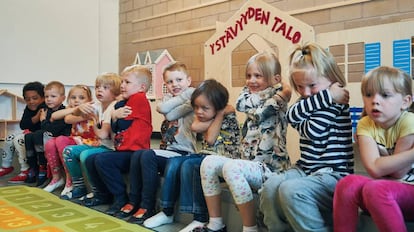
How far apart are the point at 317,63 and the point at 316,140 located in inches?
11.3

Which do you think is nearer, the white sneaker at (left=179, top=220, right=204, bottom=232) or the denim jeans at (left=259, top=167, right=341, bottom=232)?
the denim jeans at (left=259, top=167, right=341, bottom=232)

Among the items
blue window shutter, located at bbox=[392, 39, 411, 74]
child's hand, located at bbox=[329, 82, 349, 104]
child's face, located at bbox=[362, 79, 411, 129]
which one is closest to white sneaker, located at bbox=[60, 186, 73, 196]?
child's hand, located at bbox=[329, 82, 349, 104]

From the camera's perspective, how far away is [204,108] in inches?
74.0

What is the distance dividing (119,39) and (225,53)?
106 inches

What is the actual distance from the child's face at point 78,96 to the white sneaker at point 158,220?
46.1 inches

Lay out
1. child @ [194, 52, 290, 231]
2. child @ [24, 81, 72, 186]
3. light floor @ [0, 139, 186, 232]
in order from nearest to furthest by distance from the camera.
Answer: child @ [194, 52, 290, 231], light floor @ [0, 139, 186, 232], child @ [24, 81, 72, 186]

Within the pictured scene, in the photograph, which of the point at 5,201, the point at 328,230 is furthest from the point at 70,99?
the point at 328,230

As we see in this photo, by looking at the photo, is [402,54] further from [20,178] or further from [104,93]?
[20,178]

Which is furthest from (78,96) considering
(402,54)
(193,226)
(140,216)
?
(402,54)

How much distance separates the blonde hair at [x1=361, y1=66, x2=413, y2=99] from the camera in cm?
130

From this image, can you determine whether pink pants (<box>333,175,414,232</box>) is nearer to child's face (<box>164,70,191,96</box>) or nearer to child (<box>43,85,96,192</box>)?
child's face (<box>164,70,191,96</box>)

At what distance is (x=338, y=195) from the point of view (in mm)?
1260

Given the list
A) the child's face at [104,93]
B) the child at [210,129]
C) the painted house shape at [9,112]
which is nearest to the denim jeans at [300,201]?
the child at [210,129]

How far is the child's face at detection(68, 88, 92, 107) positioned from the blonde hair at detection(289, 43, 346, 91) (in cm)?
168
